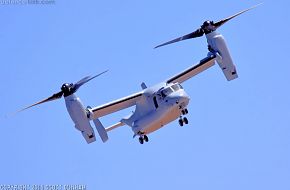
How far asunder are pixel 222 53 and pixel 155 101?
5.47 m

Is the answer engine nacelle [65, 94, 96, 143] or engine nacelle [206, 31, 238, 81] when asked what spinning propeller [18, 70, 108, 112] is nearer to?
engine nacelle [65, 94, 96, 143]

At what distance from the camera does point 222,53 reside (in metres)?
53.5

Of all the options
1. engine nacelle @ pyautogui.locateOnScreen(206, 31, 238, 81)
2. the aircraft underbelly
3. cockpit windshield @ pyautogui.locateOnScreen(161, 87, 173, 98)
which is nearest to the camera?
the aircraft underbelly

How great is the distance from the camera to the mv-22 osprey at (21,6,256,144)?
1953 inches

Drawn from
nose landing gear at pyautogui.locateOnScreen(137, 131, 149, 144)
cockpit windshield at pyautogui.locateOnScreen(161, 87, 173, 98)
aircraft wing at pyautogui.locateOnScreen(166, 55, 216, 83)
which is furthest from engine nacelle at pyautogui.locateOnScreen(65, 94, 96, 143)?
aircraft wing at pyautogui.locateOnScreen(166, 55, 216, 83)

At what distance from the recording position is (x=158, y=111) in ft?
166

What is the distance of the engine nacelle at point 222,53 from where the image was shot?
53.5 metres

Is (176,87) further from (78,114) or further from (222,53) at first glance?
(78,114)

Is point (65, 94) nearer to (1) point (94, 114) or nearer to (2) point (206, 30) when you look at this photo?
(1) point (94, 114)

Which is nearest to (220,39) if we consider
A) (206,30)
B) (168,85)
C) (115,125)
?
(206,30)

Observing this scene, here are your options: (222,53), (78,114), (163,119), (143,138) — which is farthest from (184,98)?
(78,114)

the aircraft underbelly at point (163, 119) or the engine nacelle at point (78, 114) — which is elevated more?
the engine nacelle at point (78, 114)

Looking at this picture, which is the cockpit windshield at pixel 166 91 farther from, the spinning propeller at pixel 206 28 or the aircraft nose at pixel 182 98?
the spinning propeller at pixel 206 28

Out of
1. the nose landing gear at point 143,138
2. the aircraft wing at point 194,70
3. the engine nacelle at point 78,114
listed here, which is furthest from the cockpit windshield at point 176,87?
the engine nacelle at point 78,114
